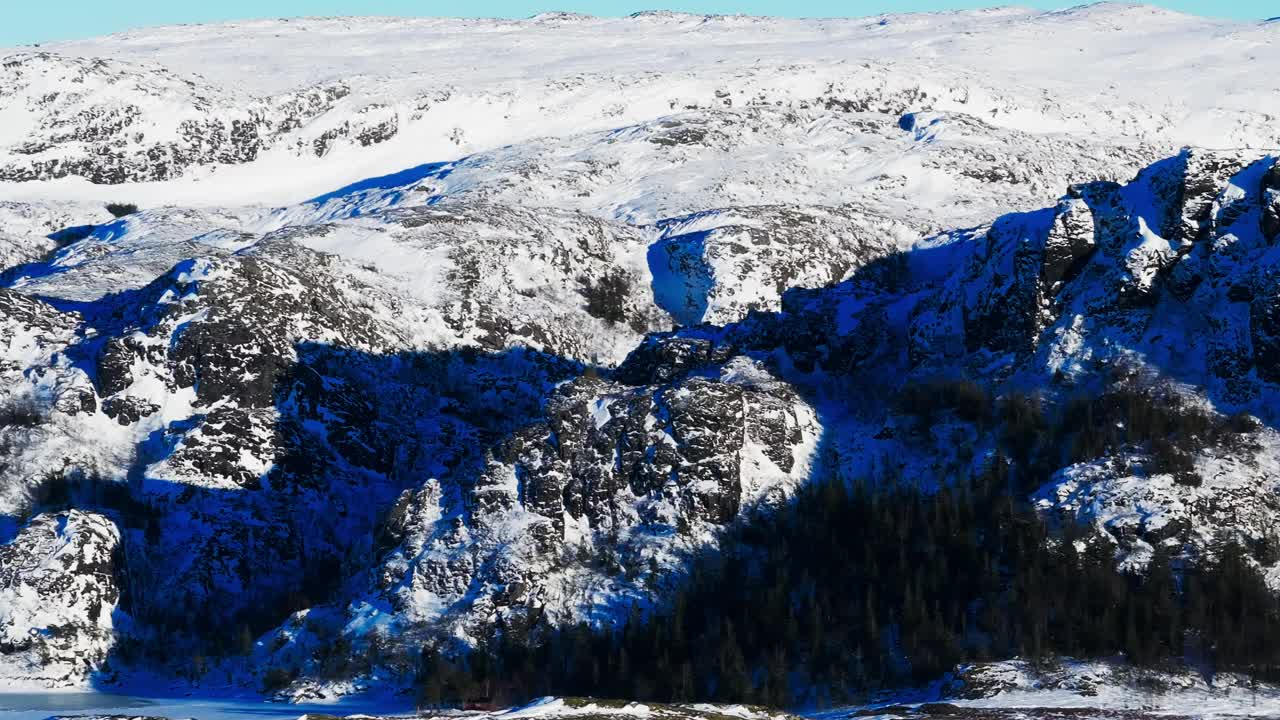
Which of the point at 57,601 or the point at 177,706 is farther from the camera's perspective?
the point at 57,601

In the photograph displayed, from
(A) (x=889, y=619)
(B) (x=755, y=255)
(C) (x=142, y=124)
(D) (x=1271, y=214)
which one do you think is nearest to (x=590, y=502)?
(A) (x=889, y=619)

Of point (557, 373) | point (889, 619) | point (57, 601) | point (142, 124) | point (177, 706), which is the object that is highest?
point (142, 124)

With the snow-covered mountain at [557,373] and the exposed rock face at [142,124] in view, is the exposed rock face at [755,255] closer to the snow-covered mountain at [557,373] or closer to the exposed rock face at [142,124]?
the snow-covered mountain at [557,373]

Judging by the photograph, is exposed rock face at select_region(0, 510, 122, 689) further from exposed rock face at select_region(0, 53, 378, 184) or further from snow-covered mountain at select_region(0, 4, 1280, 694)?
exposed rock face at select_region(0, 53, 378, 184)

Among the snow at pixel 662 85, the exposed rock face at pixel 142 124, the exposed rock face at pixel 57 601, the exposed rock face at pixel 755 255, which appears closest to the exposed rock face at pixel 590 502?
the exposed rock face at pixel 57 601

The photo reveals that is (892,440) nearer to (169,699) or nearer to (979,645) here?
(979,645)

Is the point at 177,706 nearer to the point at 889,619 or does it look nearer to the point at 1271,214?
the point at 889,619

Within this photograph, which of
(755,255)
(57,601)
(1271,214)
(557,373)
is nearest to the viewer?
(57,601)
